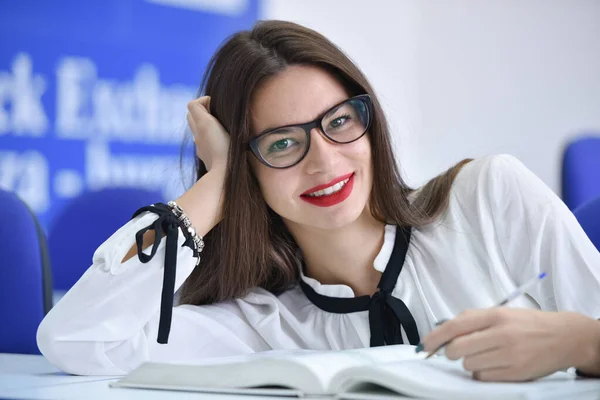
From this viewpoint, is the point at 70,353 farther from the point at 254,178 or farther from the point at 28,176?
the point at 28,176

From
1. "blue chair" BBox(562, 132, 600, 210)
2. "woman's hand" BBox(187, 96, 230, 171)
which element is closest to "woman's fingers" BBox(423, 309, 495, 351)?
"woman's hand" BBox(187, 96, 230, 171)

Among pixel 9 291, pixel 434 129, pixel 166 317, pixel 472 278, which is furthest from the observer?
pixel 434 129

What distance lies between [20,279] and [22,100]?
4.12ft

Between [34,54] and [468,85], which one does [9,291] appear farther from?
[468,85]

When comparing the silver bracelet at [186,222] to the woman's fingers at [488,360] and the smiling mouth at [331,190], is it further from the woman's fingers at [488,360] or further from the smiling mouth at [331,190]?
the woman's fingers at [488,360]

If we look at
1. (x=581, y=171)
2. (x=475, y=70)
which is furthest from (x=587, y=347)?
(x=475, y=70)

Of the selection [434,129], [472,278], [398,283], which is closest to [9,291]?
[398,283]

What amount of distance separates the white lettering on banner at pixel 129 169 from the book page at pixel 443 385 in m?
2.24

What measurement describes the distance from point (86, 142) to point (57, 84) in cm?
27

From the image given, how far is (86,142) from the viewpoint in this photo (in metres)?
3.07

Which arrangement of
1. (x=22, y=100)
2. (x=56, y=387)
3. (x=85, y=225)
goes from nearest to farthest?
1. (x=56, y=387)
2. (x=85, y=225)
3. (x=22, y=100)

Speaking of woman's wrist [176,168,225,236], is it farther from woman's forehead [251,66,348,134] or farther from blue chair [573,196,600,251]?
blue chair [573,196,600,251]

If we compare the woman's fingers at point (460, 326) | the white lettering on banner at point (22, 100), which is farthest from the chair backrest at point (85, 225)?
the woman's fingers at point (460, 326)

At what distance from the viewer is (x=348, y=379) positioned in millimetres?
843
